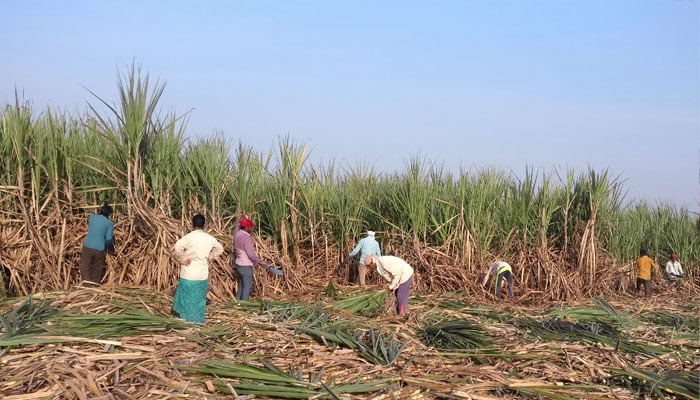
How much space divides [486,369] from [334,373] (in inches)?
45.1

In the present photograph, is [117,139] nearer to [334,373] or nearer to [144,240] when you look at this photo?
[144,240]

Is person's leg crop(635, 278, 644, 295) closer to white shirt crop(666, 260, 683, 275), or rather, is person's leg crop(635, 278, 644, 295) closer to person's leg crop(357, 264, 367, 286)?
white shirt crop(666, 260, 683, 275)

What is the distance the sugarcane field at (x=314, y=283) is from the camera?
4469 millimetres

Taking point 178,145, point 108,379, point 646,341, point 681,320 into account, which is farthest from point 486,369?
point 178,145

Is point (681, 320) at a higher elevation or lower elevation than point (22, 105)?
lower

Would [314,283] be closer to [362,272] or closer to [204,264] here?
[362,272]

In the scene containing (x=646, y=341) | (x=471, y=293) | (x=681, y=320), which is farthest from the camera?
(x=471, y=293)

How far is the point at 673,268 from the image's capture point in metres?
14.2

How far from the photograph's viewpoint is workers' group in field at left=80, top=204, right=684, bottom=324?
6312 millimetres

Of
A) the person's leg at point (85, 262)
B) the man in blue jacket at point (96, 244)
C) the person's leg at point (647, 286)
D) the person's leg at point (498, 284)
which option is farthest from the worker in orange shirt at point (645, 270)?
the person's leg at point (85, 262)

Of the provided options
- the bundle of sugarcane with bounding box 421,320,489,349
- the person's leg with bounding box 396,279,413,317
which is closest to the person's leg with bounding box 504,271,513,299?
the person's leg with bounding box 396,279,413,317

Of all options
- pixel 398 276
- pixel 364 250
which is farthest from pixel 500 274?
pixel 398 276

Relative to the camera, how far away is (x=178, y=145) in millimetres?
8867

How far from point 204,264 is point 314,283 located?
403 cm
